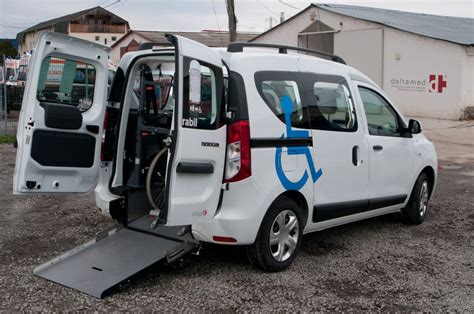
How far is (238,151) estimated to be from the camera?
4691mm

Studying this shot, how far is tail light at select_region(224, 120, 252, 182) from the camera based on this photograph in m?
4.68

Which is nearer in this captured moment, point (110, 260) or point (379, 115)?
point (110, 260)

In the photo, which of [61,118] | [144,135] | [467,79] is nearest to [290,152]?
[144,135]

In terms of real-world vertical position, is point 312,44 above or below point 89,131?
above

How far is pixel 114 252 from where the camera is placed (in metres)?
4.98

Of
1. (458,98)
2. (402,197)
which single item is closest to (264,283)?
(402,197)

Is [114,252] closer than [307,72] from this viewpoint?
Yes

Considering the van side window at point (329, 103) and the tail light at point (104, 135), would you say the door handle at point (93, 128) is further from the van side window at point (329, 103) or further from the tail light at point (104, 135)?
the van side window at point (329, 103)

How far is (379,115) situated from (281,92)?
1.82 meters

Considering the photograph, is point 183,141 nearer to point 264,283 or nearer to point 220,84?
point 220,84

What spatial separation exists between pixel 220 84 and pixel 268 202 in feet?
3.51

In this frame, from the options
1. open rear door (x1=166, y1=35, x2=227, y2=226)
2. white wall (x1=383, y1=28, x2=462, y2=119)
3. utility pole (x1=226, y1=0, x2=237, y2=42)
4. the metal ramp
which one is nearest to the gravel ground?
the metal ramp

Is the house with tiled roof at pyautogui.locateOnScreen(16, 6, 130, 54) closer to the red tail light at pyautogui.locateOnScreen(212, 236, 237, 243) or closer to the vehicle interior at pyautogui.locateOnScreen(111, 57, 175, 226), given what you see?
the vehicle interior at pyautogui.locateOnScreen(111, 57, 175, 226)

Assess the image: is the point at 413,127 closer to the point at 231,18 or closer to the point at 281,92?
the point at 281,92
